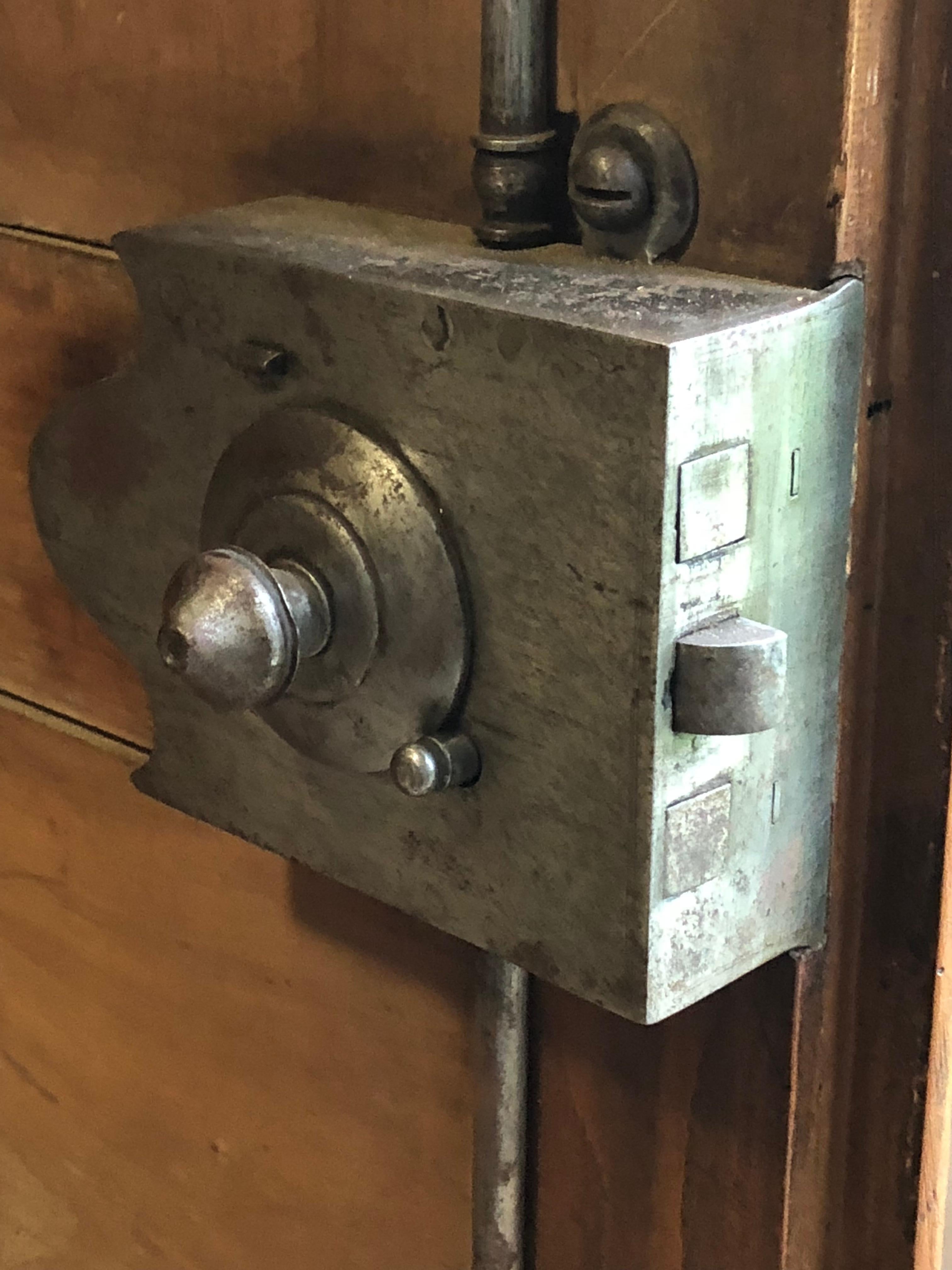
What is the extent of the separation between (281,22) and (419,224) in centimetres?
11

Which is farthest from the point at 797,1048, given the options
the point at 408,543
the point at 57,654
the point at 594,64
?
the point at 57,654

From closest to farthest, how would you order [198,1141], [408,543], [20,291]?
Answer: 1. [408,543]
2. [20,291]
3. [198,1141]

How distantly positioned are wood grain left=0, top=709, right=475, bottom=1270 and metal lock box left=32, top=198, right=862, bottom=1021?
156 millimetres

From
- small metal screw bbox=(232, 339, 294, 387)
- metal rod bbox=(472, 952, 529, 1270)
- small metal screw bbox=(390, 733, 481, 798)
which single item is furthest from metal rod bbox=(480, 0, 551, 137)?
metal rod bbox=(472, 952, 529, 1270)

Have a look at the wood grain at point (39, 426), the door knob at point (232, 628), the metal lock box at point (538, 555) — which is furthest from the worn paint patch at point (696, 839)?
the wood grain at point (39, 426)

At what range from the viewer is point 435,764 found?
0.53 m

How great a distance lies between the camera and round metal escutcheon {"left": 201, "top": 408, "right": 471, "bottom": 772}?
52cm

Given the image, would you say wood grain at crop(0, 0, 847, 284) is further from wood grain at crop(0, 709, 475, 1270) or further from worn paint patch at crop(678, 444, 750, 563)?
wood grain at crop(0, 709, 475, 1270)

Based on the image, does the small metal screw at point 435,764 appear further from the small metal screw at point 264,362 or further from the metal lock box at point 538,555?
the small metal screw at point 264,362

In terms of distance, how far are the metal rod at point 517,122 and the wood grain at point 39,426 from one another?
9.1 inches

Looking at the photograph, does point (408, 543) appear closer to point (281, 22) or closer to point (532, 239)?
point (532, 239)

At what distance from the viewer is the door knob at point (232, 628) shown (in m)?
0.50

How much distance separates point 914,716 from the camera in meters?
0.54

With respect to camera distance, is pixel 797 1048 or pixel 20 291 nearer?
pixel 797 1048
